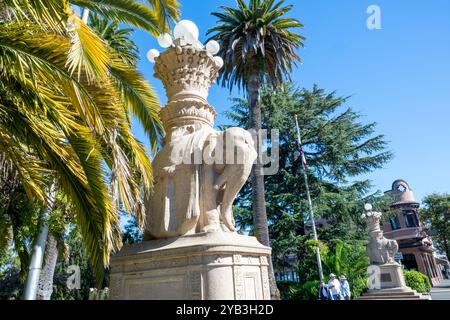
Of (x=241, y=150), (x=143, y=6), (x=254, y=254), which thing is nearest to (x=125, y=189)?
(x=241, y=150)

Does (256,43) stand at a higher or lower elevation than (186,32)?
higher

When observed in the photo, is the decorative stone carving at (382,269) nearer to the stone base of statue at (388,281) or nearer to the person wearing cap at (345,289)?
the stone base of statue at (388,281)

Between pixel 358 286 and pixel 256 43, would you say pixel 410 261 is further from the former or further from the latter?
pixel 256 43

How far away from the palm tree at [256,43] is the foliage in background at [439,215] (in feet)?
91.7

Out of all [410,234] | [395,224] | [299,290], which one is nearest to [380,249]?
[299,290]

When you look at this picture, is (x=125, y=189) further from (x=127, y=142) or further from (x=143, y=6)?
(x=143, y=6)

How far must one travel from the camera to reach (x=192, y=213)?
3.78m

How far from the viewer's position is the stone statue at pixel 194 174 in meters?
3.84

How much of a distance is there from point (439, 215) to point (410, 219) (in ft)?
16.3

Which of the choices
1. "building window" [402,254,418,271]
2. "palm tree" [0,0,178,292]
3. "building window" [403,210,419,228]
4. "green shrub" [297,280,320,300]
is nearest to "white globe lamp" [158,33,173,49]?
"palm tree" [0,0,178,292]

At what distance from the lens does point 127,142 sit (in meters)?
4.90

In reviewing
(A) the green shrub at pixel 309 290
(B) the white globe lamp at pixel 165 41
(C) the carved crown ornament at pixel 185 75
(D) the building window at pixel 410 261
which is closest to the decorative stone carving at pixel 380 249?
(A) the green shrub at pixel 309 290

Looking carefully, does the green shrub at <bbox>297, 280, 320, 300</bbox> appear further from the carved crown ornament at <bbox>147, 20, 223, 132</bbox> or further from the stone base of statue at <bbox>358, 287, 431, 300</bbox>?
the carved crown ornament at <bbox>147, 20, 223, 132</bbox>
